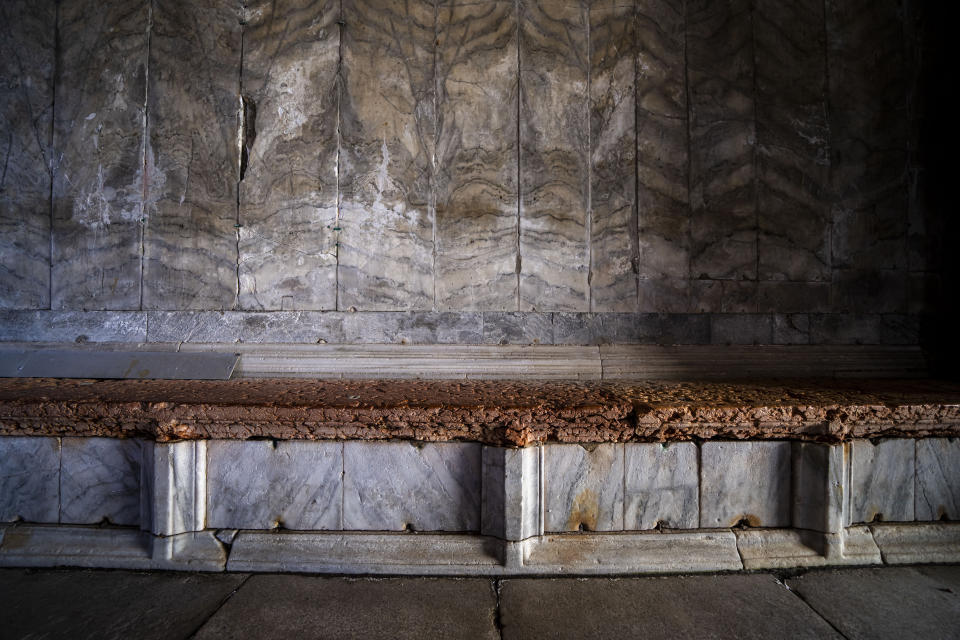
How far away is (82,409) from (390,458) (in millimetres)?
1627

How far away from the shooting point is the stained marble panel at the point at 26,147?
3.14 meters

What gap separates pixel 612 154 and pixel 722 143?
93 centimetres

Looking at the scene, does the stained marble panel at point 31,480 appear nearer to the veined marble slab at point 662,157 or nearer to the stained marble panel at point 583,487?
the stained marble panel at point 583,487

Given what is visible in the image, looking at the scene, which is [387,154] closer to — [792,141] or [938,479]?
[792,141]

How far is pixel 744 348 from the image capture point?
10.1 ft

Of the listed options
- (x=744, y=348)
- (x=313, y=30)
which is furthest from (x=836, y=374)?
(x=313, y=30)

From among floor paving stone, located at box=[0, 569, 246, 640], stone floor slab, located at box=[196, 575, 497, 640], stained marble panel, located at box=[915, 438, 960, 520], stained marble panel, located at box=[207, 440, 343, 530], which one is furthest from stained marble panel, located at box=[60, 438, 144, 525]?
stained marble panel, located at box=[915, 438, 960, 520]

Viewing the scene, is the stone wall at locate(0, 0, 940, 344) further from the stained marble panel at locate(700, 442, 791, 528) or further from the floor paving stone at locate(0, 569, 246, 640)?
the floor paving stone at locate(0, 569, 246, 640)

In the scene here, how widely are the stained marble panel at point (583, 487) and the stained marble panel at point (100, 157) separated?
11.4 ft

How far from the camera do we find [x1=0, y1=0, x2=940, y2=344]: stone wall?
10.2 ft

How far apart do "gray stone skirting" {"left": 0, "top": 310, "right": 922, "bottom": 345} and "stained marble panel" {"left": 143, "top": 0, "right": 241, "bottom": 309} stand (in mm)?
201

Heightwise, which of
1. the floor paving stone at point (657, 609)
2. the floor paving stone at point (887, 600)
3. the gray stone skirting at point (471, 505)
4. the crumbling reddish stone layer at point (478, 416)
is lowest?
the floor paving stone at point (887, 600)

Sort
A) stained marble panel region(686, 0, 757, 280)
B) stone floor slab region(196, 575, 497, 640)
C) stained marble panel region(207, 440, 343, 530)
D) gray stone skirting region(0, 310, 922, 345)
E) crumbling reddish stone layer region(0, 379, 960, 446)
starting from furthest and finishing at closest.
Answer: stained marble panel region(686, 0, 757, 280) < gray stone skirting region(0, 310, 922, 345) < stained marble panel region(207, 440, 343, 530) < crumbling reddish stone layer region(0, 379, 960, 446) < stone floor slab region(196, 575, 497, 640)

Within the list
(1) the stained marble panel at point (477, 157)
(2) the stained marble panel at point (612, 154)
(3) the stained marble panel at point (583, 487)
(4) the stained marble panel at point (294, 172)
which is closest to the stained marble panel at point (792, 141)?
(2) the stained marble panel at point (612, 154)
